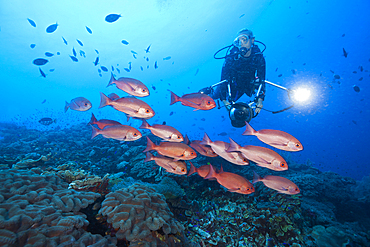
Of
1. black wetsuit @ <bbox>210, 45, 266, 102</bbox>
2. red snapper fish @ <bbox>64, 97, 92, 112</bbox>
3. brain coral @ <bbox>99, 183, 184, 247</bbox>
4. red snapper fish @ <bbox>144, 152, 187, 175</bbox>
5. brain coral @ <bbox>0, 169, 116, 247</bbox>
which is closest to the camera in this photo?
brain coral @ <bbox>0, 169, 116, 247</bbox>

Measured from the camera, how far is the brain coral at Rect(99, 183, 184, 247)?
2.31m

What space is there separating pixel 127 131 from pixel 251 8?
177 feet

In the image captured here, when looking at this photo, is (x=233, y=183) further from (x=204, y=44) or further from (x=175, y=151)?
(x=204, y=44)

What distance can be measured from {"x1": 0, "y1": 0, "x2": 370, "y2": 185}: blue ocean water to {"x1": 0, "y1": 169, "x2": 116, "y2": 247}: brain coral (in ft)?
37.2

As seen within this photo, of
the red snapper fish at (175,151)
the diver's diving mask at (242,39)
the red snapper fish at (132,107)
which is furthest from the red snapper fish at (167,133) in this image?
the diver's diving mask at (242,39)

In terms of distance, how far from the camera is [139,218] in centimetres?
256

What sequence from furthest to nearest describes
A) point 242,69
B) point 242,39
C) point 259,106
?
point 242,69
point 242,39
point 259,106

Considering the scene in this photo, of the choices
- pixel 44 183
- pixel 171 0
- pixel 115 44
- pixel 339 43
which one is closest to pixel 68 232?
pixel 44 183

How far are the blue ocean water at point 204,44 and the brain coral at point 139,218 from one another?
37.9ft

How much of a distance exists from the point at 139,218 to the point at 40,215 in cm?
144

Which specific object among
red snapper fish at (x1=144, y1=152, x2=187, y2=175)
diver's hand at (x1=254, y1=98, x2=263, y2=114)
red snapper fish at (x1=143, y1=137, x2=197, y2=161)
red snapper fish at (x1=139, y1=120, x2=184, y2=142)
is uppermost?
diver's hand at (x1=254, y1=98, x2=263, y2=114)

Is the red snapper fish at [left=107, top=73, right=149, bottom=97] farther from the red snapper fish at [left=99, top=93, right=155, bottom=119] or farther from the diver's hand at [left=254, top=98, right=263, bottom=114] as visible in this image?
the diver's hand at [left=254, top=98, right=263, bottom=114]

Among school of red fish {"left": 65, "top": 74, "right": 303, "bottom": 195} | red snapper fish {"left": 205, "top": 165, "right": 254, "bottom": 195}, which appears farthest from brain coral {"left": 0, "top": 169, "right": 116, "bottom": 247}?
red snapper fish {"left": 205, "top": 165, "right": 254, "bottom": 195}

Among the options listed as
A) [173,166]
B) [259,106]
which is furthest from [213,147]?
[259,106]
